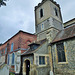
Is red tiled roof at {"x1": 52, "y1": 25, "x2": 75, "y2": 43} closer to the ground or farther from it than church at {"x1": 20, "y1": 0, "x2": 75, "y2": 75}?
farther from it

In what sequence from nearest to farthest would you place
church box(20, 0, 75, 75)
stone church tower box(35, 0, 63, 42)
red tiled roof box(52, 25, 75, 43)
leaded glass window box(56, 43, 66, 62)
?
1. church box(20, 0, 75, 75)
2. red tiled roof box(52, 25, 75, 43)
3. leaded glass window box(56, 43, 66, 62)
4. stone church tower box(35, 0, 63, 42)

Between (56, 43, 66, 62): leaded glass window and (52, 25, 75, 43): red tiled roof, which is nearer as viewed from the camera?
(52, 25, 75, 43): red tiled roof

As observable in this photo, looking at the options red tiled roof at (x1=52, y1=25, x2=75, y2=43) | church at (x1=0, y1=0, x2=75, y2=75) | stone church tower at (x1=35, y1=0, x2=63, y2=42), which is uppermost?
Answer: stone church tower at (x1=35, y1=0, x2=63, y2=42)

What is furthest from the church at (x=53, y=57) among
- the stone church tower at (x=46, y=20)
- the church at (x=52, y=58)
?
the stone church tower at (x=46, y=20)

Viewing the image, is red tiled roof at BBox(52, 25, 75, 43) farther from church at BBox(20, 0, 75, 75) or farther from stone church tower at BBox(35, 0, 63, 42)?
stone church tower at BBox(35, 0, 63, 42)

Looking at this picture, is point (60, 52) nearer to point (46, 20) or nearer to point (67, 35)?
Result: point (67, 35)

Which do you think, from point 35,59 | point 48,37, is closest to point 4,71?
point 35,59

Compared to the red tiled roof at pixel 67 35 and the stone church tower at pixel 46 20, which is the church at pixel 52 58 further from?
the stone church tower at pixel 46 20

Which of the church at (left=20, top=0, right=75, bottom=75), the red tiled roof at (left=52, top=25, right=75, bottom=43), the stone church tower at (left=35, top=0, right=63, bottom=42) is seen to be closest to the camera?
the church at (left=20, top=0, right=75, bottom=75)

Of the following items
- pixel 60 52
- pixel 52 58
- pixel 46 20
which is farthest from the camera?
pixel 46 20

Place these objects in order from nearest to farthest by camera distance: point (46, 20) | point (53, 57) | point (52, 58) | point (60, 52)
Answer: point (60, 52) → point (53, 57) → point (52, 58) → point (46, 20)

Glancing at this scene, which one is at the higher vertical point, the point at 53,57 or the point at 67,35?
the point at 67,35

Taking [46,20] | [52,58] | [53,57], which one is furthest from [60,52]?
[46,20]

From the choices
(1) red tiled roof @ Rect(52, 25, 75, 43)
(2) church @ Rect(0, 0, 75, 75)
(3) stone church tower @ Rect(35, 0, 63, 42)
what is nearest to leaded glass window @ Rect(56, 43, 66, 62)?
(2) church @ Rect(0, 0, 75, 75)
